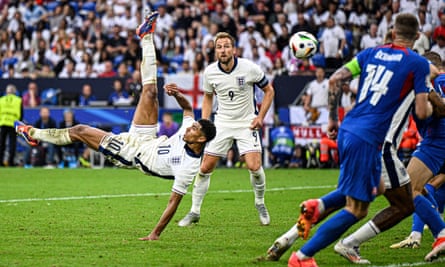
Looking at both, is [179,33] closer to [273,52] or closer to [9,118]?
[273,52]

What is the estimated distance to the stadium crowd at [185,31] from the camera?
2533 centimetres

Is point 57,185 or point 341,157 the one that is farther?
point 57,185

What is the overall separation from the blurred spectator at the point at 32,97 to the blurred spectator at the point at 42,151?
3.67 ft

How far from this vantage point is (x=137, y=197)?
16.5 metres

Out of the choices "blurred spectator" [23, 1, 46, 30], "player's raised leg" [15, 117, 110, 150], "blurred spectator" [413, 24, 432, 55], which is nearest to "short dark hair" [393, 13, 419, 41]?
"player's raised leg" [15, 117, 110, 150]

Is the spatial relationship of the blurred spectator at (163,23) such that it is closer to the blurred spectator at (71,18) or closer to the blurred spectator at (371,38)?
the blurred spectator at (71,18)

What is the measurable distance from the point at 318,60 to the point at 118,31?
7.87m

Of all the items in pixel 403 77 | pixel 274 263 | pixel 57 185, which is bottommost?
pixel 57 185

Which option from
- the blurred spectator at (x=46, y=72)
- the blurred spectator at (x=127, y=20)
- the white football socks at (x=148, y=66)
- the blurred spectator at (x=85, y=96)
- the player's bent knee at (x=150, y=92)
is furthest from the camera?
the blurred spectator at (x=127, y=20)

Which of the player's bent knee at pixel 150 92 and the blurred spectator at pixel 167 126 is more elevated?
the player's bent knee at pixel 150 92

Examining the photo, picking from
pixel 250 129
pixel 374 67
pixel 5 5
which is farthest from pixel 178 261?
pixel 5 5

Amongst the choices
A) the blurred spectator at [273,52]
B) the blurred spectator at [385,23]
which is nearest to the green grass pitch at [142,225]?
the blurred spectator at [385,23]

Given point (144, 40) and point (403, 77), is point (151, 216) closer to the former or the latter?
point (144, 40)

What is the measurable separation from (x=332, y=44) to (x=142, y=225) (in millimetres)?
14304
